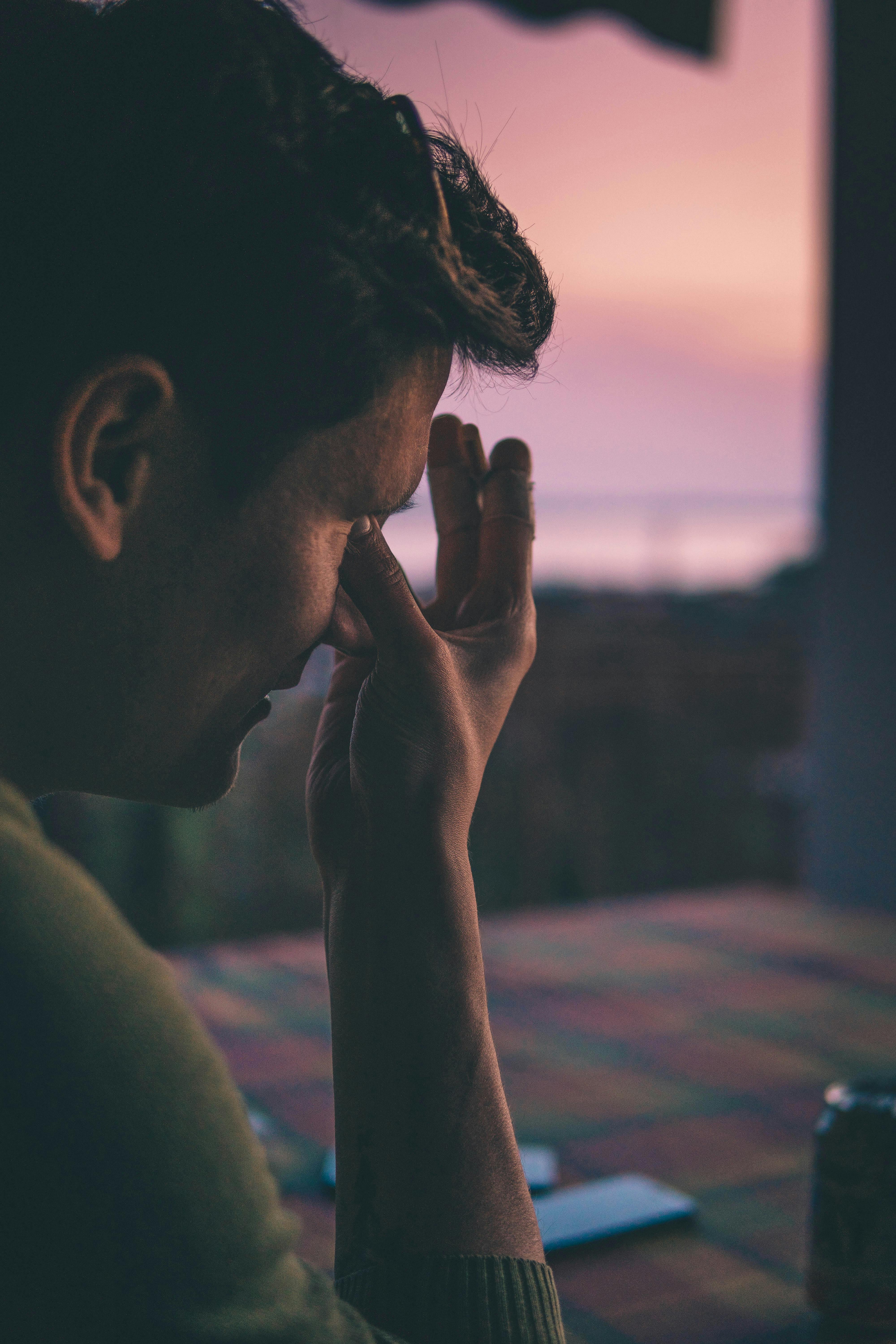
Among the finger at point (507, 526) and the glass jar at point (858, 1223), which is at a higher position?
the finger at point (507, 526)

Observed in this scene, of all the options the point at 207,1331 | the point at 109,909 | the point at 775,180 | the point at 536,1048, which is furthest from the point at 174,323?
the point at 775,180

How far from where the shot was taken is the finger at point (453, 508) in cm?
82

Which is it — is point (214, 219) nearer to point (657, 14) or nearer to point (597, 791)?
point (657, 14)

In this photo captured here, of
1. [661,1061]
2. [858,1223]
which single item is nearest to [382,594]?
[858,1223]

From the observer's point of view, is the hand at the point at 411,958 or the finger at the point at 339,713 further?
the finger at the point at 339,713

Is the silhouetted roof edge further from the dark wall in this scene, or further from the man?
the man

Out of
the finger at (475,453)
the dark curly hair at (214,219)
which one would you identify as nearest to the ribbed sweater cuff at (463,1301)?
the dark curly hair at (214,219)

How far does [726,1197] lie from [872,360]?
2.47 metres

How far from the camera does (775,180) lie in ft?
9.98

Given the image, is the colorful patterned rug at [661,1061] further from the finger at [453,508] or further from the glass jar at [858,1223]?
the finger at [453,508]

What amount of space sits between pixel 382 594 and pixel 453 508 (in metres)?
0.21

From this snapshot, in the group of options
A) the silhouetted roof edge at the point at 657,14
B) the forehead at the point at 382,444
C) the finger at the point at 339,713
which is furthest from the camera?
the silhouetted roof edge at the point at 657,14

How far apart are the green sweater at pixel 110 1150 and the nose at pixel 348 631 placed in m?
0.25

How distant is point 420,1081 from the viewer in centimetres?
62
